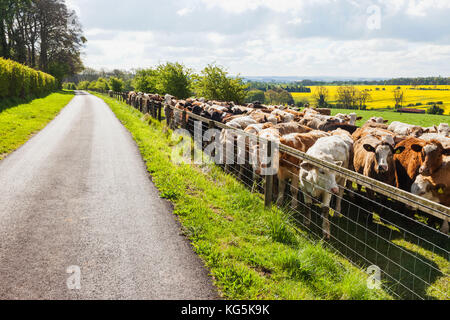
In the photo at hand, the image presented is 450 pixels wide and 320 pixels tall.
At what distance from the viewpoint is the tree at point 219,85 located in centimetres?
2805

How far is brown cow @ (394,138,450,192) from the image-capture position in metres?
6.95

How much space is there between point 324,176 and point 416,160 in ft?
10.8

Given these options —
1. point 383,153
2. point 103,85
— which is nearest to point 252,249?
point 383,153

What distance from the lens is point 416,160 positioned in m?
7.57

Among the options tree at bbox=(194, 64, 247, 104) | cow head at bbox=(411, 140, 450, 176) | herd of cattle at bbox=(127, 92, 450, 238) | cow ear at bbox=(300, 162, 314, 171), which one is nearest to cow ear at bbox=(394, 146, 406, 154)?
herd of cattle at bbox=(127, 92, 450, 238)

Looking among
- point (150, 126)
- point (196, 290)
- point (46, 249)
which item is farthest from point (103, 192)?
point (150, 126)

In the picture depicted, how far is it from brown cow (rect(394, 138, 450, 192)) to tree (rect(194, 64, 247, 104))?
21.3 m

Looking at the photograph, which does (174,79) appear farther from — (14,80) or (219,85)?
(14,80)

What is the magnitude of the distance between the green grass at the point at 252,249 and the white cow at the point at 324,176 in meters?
0.77
